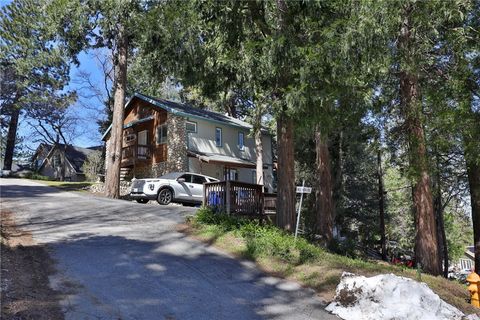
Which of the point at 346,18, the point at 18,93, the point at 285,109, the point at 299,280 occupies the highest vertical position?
the point at 18,93

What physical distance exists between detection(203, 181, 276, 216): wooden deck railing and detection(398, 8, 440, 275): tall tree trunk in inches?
195

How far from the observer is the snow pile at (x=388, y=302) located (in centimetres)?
639

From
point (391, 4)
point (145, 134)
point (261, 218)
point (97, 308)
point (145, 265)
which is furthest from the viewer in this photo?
point (145, 134)

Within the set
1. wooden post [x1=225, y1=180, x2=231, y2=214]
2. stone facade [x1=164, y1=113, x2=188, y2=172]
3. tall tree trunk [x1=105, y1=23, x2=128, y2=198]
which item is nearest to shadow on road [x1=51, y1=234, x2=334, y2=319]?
wooden post [x1=225, y1=180, x2=231, y2=214]

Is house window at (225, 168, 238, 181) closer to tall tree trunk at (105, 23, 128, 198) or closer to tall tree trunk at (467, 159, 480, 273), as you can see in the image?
tall tree trunk at (105, 23, 128, 198)

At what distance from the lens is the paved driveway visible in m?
5.95

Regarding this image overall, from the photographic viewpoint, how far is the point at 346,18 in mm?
9516

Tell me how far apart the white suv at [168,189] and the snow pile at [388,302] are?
13138 millimetres

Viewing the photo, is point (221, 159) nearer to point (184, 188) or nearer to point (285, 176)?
point (184, 188)

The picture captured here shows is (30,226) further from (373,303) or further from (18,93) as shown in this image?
(18,93)

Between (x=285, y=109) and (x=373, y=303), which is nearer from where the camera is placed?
(x=373, y=303)

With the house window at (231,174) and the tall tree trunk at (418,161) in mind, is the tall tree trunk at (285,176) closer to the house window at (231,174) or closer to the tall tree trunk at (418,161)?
the tall tree trunk at (418,161)

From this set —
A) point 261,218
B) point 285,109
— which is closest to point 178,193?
point 261,218

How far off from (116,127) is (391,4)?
1913cm
